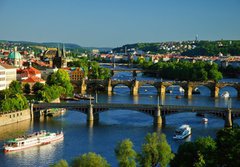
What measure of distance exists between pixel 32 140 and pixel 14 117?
6.54 meters

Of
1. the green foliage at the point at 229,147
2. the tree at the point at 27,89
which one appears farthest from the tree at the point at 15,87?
the green foliage at the point at 229,147

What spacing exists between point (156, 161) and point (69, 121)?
52.8ft

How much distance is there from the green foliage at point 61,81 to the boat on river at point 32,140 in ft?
64.2

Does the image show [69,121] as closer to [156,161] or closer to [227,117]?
[227,117]

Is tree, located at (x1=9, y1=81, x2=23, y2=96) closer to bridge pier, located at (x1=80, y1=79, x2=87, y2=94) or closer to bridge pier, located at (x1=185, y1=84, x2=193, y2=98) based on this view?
bridge pier, located at (x1=80, y1=79, x2=87, y2=94)

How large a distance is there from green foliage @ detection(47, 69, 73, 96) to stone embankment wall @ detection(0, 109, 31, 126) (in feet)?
42.9

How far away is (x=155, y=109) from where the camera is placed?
3678 cm

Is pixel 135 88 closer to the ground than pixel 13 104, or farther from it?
closer to the ground

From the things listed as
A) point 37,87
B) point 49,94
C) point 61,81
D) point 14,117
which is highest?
point 61,81

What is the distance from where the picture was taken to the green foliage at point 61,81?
53.0 meters

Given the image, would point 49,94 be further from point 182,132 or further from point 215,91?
point 215,91

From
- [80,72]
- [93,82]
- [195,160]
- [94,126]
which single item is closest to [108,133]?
[94,126]

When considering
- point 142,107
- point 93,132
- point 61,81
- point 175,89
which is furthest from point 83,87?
point 93,132

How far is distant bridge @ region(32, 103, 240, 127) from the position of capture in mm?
35312
